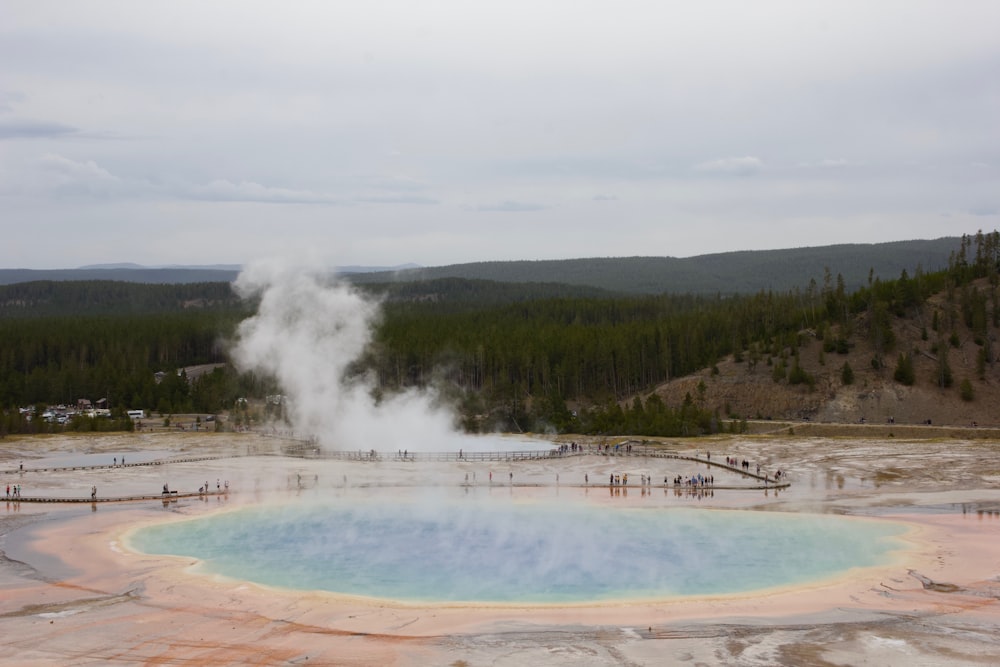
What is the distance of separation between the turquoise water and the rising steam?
19168 mm

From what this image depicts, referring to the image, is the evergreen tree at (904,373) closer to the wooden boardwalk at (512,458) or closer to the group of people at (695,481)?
the wooden boardwalk at (512,458)

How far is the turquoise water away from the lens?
27.4m

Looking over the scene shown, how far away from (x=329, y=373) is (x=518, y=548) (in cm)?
3453

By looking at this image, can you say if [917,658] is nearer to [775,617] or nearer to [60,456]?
[775,617]

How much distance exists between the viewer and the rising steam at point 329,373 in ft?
196

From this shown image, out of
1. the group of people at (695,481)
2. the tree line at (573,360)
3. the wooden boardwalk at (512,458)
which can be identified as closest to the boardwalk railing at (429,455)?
the wooden boardwalk at (512,458)

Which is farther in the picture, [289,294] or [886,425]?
[289,294]

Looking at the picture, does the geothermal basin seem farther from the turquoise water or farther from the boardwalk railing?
the boardwalk railing

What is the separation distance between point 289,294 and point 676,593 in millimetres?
46696

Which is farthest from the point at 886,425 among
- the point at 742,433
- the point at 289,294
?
the point at 289,294

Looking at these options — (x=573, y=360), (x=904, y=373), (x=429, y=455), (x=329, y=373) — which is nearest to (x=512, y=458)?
(x=429, y=455)

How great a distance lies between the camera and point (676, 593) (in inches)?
1037

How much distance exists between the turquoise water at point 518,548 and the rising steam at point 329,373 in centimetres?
1917

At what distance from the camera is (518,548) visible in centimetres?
3216
